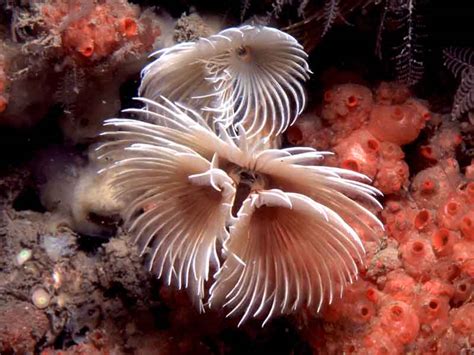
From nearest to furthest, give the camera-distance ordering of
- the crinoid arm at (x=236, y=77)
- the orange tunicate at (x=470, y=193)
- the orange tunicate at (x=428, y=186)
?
the crinoid arm at (x=236, y=77), the orange tunicate at (x=470, y=193), the orange tunicate at (x=428, y=186)

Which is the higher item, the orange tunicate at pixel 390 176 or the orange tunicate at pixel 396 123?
the orange tunicate at pixel 396 123

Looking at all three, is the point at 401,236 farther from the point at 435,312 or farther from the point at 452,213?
the point at 435,312

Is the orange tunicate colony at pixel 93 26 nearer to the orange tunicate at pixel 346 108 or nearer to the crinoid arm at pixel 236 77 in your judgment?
the crinoid arm at pixel 236 77

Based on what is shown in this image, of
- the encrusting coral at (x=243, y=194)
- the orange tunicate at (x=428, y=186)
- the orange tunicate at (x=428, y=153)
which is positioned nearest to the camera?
the encrusting coral at (x=243, y=194)

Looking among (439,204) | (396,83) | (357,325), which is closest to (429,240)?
(439,204)

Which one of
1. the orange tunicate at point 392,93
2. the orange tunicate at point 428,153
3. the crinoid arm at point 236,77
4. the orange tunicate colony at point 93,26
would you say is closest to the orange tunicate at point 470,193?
the orange tunicate at point 428,153

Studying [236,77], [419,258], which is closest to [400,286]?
[419,258]
